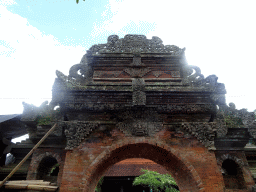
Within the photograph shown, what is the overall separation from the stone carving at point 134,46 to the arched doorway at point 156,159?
417 centimetres

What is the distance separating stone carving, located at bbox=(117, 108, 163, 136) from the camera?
19.3ft

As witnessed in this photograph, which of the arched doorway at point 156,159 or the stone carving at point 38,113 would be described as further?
the stone carving at point 38,113

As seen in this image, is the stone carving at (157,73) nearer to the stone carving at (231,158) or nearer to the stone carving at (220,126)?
the stone carving at (220,126)

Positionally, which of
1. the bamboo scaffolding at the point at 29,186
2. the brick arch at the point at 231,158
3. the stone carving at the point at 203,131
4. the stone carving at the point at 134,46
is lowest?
the bamboo scaffolding at the point at 29,186

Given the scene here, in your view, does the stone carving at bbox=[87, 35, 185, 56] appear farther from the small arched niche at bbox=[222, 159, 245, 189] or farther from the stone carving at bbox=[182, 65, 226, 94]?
the small arched niche at bbox=[222, 159, 245, 189]

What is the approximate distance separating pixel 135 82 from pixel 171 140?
2.31 meters

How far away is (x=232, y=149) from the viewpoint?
5.97m

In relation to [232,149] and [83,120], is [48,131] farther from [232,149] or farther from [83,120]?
[232,149]

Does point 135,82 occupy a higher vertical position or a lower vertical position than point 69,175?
higher

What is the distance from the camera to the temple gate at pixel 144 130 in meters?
5.54

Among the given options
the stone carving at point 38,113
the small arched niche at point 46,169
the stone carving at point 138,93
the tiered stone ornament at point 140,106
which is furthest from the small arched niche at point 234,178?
the stone carving at point 38,113

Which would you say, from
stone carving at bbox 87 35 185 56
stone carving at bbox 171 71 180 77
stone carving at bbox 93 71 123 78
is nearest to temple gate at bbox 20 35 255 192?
stone carving at bbox 93 71 123 78

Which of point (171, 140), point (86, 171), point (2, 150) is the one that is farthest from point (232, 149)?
point (2, 150)

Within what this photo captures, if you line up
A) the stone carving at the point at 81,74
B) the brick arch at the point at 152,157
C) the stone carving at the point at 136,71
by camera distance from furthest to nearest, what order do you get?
the stone carving at the point at 136,71, the stone carving at the point at 81,74, the brick arch at the point at 152,157
